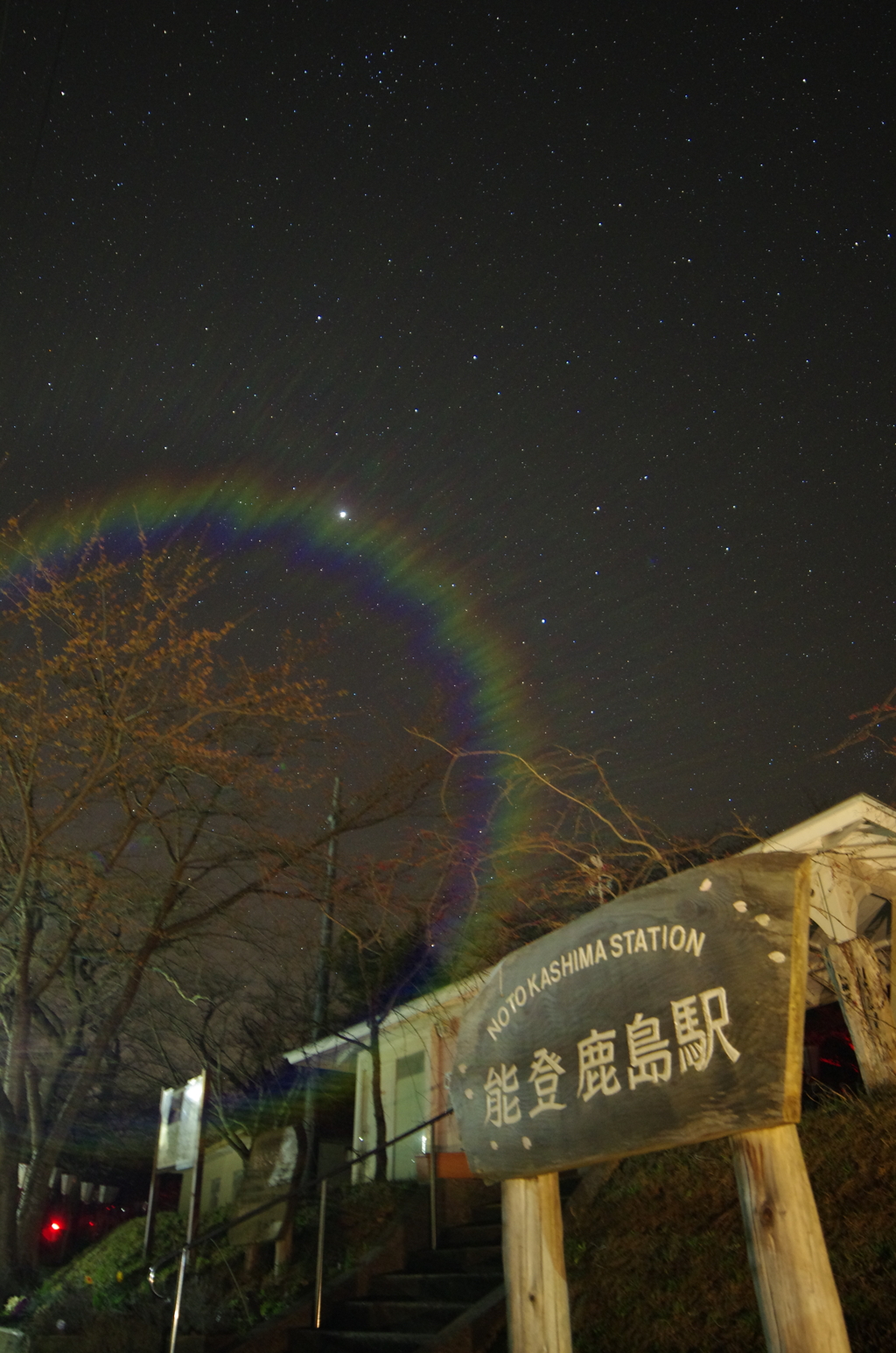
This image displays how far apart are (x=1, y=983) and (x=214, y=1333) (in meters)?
5.83

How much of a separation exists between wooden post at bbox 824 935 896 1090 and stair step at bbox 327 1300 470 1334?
415 centimetres

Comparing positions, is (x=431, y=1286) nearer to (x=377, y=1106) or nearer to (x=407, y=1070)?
(x=377, y=1106)

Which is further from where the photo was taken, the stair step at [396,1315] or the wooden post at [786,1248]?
the stair step at [396,1315]

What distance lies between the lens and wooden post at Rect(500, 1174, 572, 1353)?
4.16m

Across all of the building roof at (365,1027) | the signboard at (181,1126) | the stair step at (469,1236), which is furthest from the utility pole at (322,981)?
the stair step at (469,1236)

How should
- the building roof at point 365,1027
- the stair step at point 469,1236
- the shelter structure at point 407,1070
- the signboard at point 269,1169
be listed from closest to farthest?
the stair step at point 469,1236 < the building roof at point 365,1027 < the signboard at point 269,1169 < the shelter structure at point 407,1070

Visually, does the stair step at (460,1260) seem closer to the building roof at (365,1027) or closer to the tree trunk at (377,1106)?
the building roof at (365,1027)

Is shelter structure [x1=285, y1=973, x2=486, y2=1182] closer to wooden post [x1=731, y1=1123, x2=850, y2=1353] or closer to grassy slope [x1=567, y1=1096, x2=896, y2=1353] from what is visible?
grassy slope [x1=567, y1=1096, x2=896, y2=1353]

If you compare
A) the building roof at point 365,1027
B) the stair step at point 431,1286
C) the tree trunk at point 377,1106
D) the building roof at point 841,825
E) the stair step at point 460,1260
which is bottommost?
the stair step at point 431,1286

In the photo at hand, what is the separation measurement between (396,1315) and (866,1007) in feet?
16.6

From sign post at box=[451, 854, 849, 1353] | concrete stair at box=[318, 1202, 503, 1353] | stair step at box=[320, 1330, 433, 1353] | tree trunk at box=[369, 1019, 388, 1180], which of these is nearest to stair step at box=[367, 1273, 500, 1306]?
concrete stair at box=[318, 1202, 503, 1353]

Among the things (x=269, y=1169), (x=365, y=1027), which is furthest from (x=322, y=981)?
(x=365, y=1027)

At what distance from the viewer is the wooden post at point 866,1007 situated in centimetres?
830

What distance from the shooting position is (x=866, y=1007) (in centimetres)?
868
